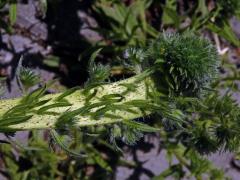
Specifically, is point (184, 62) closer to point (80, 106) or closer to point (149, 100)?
point (149, 100)

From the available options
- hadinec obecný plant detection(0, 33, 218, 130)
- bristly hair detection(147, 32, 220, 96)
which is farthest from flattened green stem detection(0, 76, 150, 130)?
bristly hair detection(147, 32, 220, 96)

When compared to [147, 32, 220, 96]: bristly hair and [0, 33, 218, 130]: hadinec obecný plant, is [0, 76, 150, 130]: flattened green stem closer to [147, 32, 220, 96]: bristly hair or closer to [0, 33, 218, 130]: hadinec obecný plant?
[0, 33, 218, 130]: hadinec obecný plant

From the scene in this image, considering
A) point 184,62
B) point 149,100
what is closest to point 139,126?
point 149,100

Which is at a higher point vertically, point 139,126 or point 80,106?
point 80,106

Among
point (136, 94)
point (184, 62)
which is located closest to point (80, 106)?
point (136, 94)

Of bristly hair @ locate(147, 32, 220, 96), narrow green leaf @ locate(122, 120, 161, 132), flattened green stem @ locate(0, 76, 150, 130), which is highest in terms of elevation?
bristly hair @ locate(147, 32, 220, 96)

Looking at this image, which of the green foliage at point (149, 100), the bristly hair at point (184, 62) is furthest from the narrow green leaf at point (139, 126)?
the bristly hair at point (184, 62)

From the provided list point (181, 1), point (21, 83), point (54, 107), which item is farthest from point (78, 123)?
point (181, 1)
